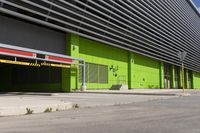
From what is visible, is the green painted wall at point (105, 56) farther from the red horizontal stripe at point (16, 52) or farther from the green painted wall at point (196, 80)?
the green painted wall at point (196, 80)

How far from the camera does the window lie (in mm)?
38062

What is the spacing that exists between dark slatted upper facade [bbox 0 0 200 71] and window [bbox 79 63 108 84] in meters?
3.01

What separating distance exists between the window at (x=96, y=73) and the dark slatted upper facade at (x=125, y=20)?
3.01 metres

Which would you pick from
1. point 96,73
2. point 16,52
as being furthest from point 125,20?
point 16,52

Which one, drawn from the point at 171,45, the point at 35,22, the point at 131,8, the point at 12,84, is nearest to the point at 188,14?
the point at 171,45

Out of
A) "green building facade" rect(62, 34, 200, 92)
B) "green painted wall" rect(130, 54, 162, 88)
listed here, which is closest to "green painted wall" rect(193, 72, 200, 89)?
"green building facade" rect(62, 34, 200, 92)

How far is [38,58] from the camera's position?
28219 millimetres

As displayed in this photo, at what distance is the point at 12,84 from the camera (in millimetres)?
42719

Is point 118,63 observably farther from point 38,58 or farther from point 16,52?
point 16,52

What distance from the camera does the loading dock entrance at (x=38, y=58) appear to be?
1000 inches

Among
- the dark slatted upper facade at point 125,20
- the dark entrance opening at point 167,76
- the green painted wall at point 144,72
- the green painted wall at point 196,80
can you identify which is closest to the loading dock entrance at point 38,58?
the dark slatted upper facade at point 125,20

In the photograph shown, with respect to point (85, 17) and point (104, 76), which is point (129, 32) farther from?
point (85, 17)

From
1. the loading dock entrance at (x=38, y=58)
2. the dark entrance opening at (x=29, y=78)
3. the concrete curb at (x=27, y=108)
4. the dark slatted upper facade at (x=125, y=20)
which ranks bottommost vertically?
the concrete curb at (x=27, y=108)

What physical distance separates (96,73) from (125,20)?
7949 millimetres
